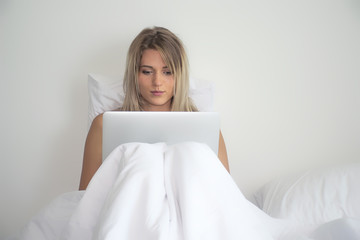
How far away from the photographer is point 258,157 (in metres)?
2.02

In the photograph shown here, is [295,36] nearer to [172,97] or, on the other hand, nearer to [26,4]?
[172,97]

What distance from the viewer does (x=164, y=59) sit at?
1.58 m

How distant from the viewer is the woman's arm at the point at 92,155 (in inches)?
54.7

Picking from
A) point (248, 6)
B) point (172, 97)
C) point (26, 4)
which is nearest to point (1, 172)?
point (26, 4)

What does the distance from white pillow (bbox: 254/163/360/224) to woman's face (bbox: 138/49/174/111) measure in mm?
801

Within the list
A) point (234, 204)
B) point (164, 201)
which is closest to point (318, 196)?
point (234, 204)

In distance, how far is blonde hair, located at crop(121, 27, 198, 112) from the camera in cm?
160

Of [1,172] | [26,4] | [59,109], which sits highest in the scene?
Answer: [26,4]

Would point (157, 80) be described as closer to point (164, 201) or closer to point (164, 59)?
point (164, 59)

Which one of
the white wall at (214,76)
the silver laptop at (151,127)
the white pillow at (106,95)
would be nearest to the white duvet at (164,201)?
the silver laptop at (151,127)

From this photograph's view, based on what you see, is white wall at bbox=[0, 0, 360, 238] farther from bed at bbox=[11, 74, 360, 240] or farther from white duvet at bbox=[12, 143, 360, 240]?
white duvet at bbox=[12, 143, 360, 240]

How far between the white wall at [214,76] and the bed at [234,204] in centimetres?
28

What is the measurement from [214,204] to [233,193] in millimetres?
82

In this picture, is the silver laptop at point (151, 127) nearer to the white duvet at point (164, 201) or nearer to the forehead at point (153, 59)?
the white duvet at point (164, 201)
